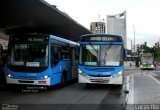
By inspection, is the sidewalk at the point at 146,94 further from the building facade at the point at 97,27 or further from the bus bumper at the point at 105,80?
the building facade at the point at 97,27

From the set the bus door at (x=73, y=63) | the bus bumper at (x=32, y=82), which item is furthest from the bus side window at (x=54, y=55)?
the bus door at (x=73, y=63)

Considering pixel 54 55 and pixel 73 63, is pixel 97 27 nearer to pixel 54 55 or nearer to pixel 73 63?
pixel 73 63

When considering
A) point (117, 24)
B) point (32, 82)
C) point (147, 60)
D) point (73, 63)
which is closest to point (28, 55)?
point (32, 82)

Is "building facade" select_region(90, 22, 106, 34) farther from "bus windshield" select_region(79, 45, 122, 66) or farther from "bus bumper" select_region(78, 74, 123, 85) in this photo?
"bus bumper" select_region(78, 74, 123, 85)

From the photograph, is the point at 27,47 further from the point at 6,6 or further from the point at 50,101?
the point at 50,101

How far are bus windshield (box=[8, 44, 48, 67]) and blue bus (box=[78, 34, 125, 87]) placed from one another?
105 inches

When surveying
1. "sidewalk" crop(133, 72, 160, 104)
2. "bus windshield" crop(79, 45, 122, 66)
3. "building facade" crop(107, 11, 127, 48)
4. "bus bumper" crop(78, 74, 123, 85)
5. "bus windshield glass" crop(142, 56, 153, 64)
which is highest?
"building facade" crop(107, 11, 127, 48)

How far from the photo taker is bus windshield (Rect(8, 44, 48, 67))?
1652 centimetres

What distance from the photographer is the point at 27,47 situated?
661 inches

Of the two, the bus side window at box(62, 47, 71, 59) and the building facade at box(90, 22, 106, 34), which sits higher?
the building facade at box(90, 22, 106, 34)

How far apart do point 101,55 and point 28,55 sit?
12.9 feet

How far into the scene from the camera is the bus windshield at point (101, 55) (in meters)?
18.3

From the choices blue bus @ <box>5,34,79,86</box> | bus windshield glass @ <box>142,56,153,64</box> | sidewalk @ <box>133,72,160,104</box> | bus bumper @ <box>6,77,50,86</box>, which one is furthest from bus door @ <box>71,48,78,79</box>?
bus windshield glass @ <box>142,56,153,64</box>

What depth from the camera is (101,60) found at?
18328mm
